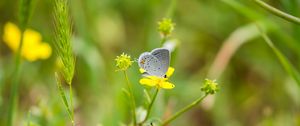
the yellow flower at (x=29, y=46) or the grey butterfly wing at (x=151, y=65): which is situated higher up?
the yellow flower at (x=29, y=46)

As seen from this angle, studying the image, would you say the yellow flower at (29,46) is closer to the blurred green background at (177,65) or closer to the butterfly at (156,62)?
the blurred green background at (177,65)

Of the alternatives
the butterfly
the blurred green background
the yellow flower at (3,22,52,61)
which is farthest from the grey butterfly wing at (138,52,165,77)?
the yellow flower at (3,22,52,61)

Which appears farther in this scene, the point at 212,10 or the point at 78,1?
the point at 212,10

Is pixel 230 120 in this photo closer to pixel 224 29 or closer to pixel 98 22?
pixel 224 29

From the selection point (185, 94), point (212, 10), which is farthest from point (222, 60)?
point (212, 10)

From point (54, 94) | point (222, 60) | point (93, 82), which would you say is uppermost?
point (222, 60)

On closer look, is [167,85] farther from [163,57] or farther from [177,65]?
[177,65]

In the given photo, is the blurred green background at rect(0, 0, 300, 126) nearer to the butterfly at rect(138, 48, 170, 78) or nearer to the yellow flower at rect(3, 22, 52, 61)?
the yellow flower at rect(3, 22, 52, 61)

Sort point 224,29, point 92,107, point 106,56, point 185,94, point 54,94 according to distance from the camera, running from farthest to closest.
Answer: point 224,29 → point 106,56 → point 185,94 → point 92,107 → point 54,94

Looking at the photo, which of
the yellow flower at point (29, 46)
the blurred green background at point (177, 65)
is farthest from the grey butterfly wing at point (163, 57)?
the yellow flower at point (29, 46)
